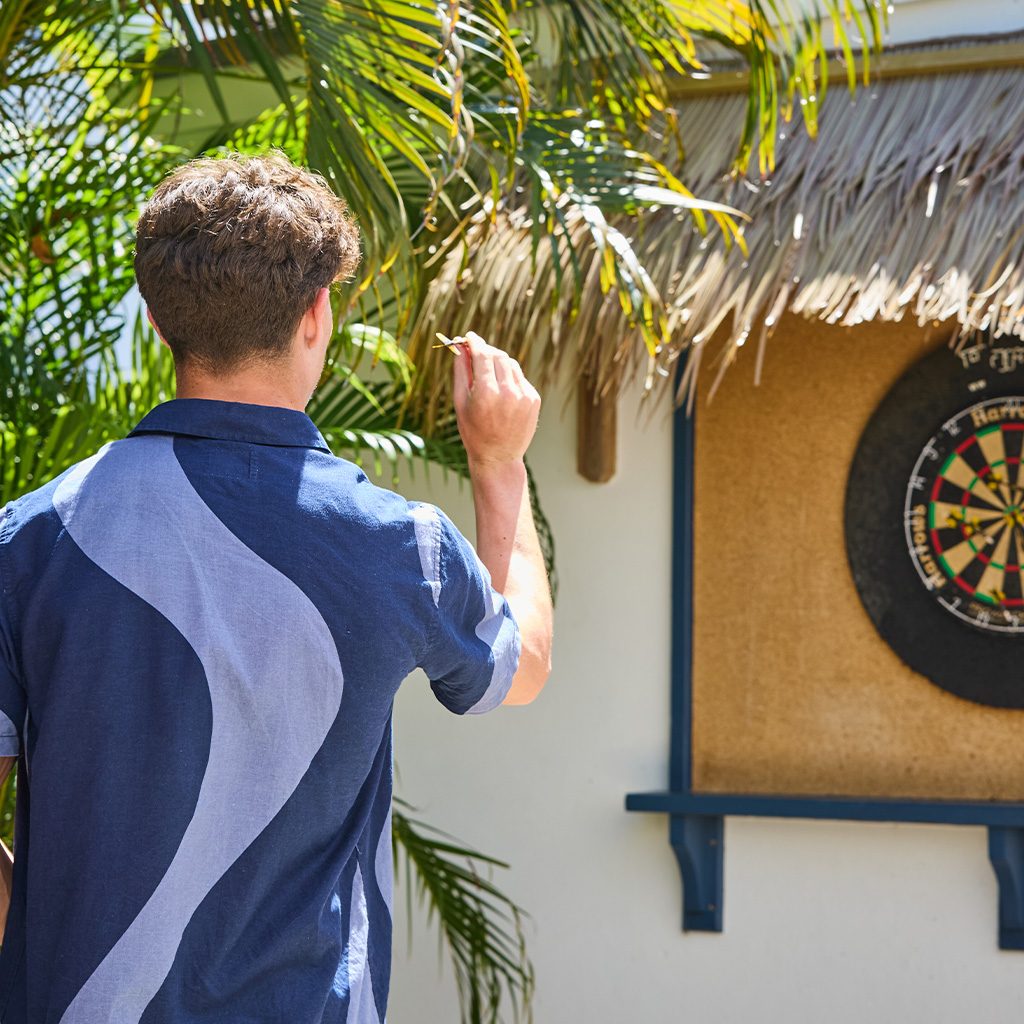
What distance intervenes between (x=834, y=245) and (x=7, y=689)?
2.81 metres

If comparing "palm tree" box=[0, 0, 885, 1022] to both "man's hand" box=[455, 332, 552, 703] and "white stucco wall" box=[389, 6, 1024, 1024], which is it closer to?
"white stucco wall" box=[389, 6, 1024, 1024]

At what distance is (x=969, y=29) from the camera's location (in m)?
4.14

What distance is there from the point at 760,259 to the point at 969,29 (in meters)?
1.08

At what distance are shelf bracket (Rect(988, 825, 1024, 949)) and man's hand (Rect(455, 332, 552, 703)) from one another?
2673 millimetres

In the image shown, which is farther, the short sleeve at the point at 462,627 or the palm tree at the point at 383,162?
the palm tree at the point at 383,162

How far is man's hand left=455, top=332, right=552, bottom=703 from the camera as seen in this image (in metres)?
1.43

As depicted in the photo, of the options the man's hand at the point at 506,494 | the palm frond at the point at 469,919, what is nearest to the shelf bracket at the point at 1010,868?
the palm frond at the point at 469,919

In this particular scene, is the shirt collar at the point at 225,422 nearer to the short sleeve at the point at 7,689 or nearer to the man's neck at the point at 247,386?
the man's neck at the point at 247,386

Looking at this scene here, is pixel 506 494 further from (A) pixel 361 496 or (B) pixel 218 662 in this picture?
(B) pixel 218 662

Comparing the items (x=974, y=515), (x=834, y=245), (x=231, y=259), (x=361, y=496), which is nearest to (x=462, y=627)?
(x=361, y=496)

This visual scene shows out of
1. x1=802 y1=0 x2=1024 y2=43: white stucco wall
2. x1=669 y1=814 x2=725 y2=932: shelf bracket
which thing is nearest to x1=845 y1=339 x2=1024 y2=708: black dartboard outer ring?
x1=669 y1=814 x2=725 y2=932: shelf bracket

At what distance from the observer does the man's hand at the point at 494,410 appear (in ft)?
4.72

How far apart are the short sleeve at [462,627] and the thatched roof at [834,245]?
217cm

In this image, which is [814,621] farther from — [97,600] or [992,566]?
[97,600]
